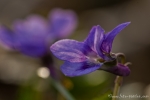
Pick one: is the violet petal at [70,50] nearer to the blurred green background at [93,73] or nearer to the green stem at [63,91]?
the blurred green background at [93,73]

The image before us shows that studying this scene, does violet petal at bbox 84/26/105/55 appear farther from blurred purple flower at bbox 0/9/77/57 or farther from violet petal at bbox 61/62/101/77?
blurred purple flower at bbox 0/9/77/57

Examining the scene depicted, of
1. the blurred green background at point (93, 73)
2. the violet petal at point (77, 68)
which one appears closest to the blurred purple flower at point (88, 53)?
the violet petal at point (77, 68)

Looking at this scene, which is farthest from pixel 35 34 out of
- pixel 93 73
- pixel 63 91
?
pixel 63 91

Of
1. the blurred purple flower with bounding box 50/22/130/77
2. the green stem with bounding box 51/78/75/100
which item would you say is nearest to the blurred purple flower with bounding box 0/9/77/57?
the green stem with bounding box 51/78/75/100

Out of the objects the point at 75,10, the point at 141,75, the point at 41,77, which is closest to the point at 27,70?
the point at 141,75

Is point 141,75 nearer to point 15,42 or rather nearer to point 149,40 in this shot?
point 149,40

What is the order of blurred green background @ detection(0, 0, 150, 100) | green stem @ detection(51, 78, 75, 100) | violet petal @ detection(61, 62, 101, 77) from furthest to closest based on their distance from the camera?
blurred green background @ detection(0, 0, 150, 100) → green stem @ detection(51, 78, 75, 100) → violet petal @ detection(61, 62, 101, 77)
